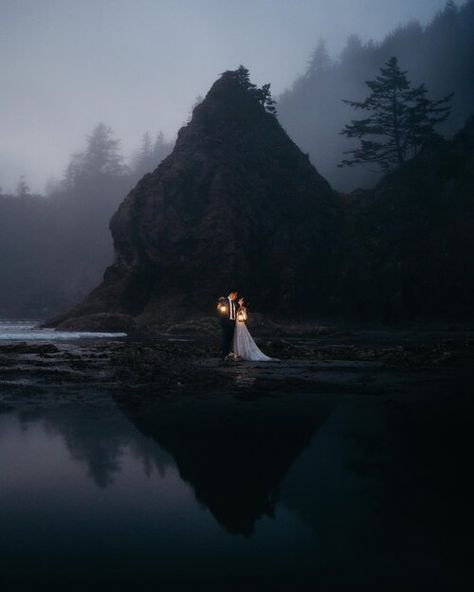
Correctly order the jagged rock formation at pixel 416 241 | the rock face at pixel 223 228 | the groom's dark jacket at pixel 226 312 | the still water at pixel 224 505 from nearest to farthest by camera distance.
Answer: the still water at pixel 224 505
the groom's dark jacket at pixel 226 312
the jagged rock formation at pixel 416 241
the rock face at pixel 223 228

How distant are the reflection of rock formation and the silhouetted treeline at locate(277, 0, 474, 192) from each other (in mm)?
64657

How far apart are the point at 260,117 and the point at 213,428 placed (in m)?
45.9

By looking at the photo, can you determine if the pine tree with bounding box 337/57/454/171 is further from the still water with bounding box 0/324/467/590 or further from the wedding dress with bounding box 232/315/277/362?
the still water with bounding box 0/324/467/590

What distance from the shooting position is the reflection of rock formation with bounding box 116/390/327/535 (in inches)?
154

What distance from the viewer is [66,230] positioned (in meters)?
109

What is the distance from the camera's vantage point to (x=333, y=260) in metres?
41.8

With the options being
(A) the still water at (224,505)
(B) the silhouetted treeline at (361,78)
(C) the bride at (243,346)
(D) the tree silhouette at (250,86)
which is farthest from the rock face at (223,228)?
(A) the still water at (224,505)

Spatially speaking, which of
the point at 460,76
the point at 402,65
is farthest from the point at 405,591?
the point at 402,65

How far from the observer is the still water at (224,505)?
9.08 feet

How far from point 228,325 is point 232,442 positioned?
10.5 metres

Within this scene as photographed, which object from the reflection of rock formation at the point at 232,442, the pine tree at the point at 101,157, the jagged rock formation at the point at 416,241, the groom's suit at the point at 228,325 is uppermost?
the pine tree at the point at 101,157

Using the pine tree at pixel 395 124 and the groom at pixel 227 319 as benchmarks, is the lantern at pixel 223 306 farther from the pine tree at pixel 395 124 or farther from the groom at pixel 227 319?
the pine tree at pixel 395 124

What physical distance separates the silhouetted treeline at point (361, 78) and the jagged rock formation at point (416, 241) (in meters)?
24.6

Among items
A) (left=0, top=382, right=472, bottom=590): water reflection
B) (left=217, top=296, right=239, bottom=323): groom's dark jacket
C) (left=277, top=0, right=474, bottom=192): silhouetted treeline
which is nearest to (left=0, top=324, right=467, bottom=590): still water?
(left=0, top=382, right=472, bottom=590): water reflection
